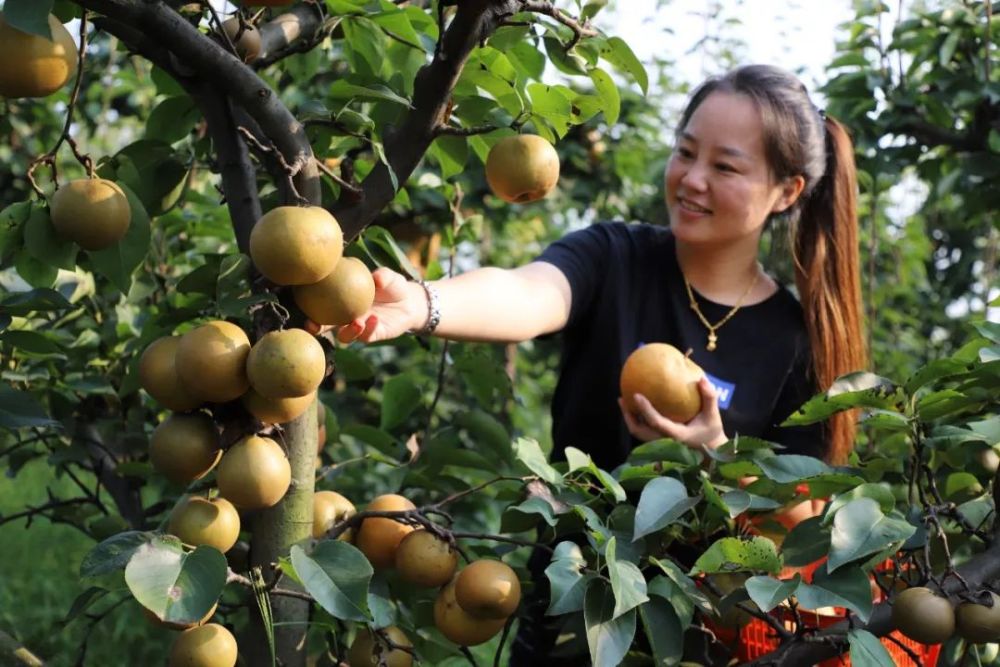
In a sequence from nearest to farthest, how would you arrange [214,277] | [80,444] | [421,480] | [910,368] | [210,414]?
[210,414]
[214,277]
[421,480]
[80,444]
[910,368]

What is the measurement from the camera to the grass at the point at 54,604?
8.82ft

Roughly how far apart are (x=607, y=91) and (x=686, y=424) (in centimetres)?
61

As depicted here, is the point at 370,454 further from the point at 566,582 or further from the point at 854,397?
the point at 854,397

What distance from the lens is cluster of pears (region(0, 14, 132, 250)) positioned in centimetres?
104

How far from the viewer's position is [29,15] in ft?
3.24

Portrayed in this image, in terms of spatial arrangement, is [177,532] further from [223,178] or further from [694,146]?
[694,146]

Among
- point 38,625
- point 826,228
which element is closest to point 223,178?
point 826,228

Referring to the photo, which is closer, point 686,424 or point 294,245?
point 294,245

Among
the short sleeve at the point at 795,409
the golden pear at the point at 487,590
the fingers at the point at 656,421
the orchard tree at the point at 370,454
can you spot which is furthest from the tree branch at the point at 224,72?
the short sleeve at the point at 795,409

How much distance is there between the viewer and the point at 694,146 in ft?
6.34

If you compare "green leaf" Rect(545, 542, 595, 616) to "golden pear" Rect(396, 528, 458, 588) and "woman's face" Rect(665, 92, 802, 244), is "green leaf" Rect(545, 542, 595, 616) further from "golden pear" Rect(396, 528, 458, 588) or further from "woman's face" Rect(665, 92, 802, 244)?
"woman's face" Rect(665, 92, 802, 244)

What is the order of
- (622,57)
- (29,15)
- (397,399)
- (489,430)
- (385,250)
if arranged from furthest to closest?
(397,399) → (489,430) → (385,250) → (622,57) → (29,15)

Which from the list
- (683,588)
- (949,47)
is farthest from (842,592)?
(949,47)

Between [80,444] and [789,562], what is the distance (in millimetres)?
1136
